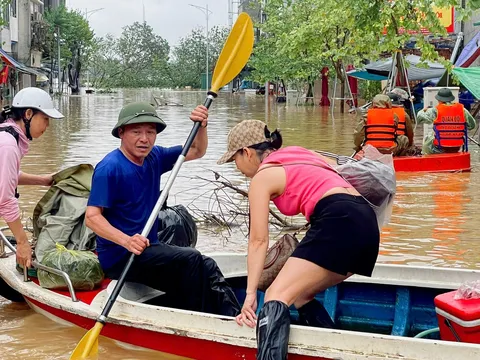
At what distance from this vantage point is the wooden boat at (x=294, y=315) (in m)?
4.27

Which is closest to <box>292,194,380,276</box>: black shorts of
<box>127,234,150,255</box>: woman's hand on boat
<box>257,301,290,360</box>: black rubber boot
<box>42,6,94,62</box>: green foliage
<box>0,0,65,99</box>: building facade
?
<box>257,301,290,360</box>: black rubber boot

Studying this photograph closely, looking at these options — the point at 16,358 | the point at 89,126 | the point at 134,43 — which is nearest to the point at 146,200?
the point at 16,358

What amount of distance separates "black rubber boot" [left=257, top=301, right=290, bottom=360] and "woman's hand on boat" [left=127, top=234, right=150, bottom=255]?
40.0 inches

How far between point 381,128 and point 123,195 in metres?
8.47

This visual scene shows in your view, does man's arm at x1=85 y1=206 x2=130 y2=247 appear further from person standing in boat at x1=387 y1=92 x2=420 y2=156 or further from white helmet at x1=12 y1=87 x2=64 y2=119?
person standing in boat at x1=387 y1=92 x2=420 y2=156

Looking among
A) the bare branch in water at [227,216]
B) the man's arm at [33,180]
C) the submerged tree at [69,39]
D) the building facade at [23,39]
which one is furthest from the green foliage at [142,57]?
the man's arm at [33,180]

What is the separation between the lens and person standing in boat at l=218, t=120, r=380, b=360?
14.0 feet

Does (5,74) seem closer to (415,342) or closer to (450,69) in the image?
(450,69)

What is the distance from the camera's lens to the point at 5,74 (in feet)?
124

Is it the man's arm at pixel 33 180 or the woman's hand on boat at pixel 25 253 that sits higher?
the man's arm at pixel 33 180

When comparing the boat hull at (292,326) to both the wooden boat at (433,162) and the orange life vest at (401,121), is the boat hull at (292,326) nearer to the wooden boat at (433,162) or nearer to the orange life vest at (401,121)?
the orange life vest at (401,121)

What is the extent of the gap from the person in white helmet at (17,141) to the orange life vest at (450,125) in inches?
365

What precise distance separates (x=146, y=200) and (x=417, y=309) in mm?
1844

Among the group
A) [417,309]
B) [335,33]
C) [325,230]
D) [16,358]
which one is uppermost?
[335,33]
